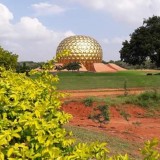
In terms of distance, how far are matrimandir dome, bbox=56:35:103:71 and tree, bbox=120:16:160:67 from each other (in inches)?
405

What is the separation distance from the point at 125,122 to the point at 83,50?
163 ft

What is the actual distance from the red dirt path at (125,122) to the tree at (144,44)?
32.0 m

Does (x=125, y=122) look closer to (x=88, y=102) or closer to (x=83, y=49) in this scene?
(x=88, y=102)

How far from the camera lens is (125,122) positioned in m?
15.9

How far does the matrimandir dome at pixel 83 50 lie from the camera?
63688mm

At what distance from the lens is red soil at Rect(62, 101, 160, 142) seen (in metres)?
12.5

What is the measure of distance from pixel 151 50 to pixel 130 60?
3592 millimetres

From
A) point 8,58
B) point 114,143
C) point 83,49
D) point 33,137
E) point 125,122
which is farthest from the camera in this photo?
point 83,49

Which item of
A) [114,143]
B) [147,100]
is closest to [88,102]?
[147,100]

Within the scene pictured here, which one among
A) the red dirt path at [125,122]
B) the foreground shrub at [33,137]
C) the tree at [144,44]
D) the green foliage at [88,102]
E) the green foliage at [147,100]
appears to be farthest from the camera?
the tree at [144,44]

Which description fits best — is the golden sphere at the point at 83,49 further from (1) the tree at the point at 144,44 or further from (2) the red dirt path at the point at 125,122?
(2) the red dirt path at the point at 125,122

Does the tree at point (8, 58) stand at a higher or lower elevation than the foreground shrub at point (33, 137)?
higher

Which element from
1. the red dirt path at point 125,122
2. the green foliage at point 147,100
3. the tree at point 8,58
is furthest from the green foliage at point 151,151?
the tree at point 8,58

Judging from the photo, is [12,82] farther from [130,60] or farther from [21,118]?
[130,60]
